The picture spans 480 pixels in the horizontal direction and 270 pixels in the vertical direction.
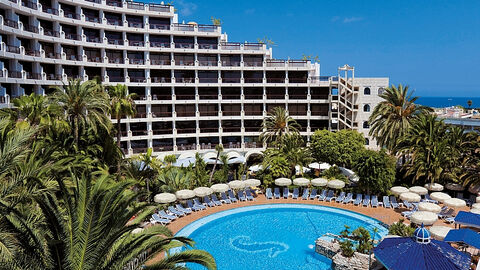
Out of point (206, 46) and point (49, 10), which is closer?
point (49, 10)

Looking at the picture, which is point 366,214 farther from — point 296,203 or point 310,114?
point 310,114

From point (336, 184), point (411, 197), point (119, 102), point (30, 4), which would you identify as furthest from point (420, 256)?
point (30, 4)

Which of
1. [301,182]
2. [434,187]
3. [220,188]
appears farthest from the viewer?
[301,182]

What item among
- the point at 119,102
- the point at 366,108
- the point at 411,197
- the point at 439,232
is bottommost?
the point at 439,232

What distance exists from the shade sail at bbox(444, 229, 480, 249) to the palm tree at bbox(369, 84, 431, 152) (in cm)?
1729

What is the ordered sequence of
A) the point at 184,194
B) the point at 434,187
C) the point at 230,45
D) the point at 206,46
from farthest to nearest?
the point at 230,45
the point at 206,46
the point at 434,187
the point at 184,194

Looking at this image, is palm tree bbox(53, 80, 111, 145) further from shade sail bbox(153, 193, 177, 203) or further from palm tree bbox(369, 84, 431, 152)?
palm tree bbox(369, 84, 431, 152)

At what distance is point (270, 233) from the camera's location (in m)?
23.7

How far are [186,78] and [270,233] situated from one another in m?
27.9

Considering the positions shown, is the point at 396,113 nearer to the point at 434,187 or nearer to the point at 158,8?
the point at 434,187

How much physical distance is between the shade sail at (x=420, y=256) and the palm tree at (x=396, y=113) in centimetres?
2112

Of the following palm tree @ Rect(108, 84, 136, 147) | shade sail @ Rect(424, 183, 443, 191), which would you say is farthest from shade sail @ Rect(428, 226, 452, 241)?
palm tree @ Rect(108, 84, 136, 147)

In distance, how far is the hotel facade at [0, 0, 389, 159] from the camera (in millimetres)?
40125

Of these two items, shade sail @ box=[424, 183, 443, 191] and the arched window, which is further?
the arched window
